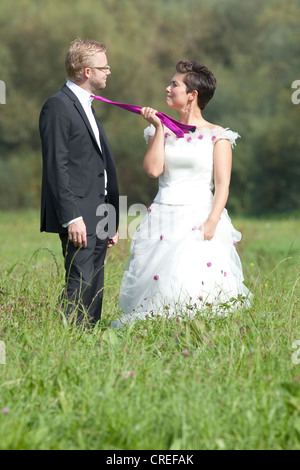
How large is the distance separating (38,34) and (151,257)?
2035cm

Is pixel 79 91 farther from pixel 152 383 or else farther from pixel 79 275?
pixel 152 383

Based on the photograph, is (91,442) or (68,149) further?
(68,149)

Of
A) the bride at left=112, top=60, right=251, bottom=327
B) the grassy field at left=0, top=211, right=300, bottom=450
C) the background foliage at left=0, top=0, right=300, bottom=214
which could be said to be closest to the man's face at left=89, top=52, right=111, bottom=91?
the bride at left=112, top=60, right=251, bottom=327

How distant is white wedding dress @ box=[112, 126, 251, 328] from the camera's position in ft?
17.1

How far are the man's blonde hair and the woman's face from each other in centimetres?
64

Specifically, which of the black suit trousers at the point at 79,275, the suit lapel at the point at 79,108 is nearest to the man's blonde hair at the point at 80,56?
the suit lapel at the point at 79,108

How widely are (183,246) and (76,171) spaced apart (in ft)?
3.36

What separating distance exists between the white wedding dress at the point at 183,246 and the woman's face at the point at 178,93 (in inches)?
10.2

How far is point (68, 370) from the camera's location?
374 cm

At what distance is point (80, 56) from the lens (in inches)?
195

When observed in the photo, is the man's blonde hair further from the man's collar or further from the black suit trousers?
the black suit trousers

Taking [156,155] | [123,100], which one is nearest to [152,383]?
[156,155]
